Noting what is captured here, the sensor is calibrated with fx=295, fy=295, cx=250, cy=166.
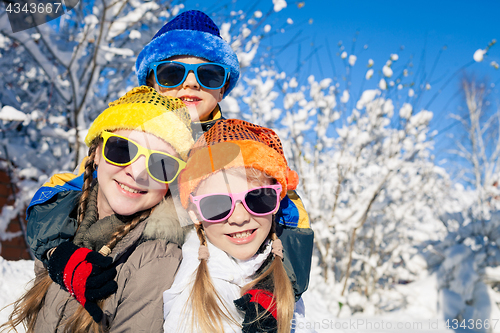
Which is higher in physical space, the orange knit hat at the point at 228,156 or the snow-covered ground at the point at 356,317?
the orange knit hat at the point at 228,156

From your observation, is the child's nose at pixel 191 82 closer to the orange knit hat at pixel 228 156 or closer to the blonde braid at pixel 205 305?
the orange knit hat at pixel 228 156

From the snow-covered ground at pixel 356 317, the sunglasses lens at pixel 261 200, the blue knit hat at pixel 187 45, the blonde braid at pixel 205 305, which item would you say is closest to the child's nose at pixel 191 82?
the blue knit hat at pixel 187 45

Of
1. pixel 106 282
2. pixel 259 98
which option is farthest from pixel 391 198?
pixel 106 282

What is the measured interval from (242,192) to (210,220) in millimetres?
185

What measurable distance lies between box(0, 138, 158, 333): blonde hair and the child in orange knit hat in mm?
274

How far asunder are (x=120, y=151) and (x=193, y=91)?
0.62 m

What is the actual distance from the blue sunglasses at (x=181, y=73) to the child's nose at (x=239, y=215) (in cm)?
84

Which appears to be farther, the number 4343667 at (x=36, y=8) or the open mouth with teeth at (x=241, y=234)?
the number 4343667 at (x=36, y=8)

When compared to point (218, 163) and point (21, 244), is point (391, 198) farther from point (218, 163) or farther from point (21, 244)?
point (21, 244)

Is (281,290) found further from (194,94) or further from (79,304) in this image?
(194,94)

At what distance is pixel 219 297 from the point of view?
1.28 meters

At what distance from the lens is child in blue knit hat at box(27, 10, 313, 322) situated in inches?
55.6

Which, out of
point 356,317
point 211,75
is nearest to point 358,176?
point 356,317

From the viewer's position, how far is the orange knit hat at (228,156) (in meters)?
1.29
